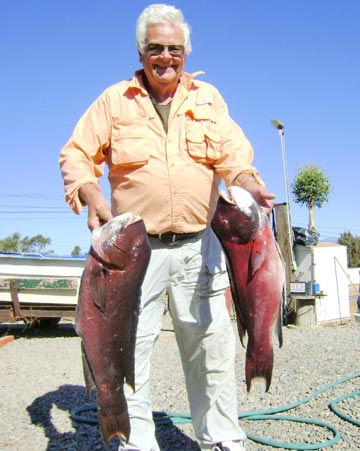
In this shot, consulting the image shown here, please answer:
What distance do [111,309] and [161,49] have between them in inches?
66.0

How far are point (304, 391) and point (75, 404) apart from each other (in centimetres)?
244

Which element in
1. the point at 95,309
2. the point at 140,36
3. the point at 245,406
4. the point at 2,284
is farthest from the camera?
the point at 2,284

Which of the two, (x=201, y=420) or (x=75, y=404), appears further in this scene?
(x=75, y=404)

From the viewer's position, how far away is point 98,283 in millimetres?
2684

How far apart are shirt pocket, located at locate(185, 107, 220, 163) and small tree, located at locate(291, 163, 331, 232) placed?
38173 mm

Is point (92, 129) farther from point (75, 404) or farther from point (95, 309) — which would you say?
point (75, 404)

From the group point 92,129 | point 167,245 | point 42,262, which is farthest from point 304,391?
point 42,262

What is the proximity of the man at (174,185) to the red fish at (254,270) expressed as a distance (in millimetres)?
529

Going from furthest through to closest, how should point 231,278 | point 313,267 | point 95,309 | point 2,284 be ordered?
point 313,267 → point 2,284 → point 231,278 → point 95,309

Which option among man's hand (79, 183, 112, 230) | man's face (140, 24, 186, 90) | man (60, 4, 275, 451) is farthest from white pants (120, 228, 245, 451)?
man's face (140, 24, 186, 90)

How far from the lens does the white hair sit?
136 inches

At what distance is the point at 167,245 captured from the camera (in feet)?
11.8

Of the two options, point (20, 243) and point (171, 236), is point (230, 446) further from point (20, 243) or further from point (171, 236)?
point (20, 243)

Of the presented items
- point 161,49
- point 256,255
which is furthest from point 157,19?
point 256,255
